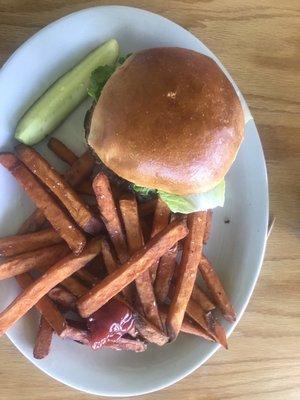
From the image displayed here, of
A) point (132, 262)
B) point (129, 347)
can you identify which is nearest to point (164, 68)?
point (132, 262)

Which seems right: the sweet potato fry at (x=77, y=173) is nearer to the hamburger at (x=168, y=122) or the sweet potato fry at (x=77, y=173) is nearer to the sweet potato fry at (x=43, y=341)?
the hamburger at (x=168, y=122)

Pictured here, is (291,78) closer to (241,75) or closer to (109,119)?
(241,75)

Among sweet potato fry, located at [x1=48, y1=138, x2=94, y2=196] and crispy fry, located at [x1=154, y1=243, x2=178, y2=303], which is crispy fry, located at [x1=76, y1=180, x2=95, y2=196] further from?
crispy fry, located at [x1=154, y1=243, x2=178, y2=303]

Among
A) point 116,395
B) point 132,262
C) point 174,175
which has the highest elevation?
point 174,175

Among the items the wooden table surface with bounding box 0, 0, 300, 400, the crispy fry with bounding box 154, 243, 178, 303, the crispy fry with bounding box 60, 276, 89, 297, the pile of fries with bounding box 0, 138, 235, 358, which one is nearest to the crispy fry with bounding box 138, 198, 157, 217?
the pile of fries with bounding box 0, 138, 235, 358

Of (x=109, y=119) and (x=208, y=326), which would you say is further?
(x=208, y=326)

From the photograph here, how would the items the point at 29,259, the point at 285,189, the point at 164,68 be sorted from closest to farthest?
1. the point at 164,68
2. the point at 29,259
3. the point at 285,189

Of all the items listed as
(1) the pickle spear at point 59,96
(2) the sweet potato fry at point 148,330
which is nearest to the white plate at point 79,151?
(1) the pickle spear at point 59,96
